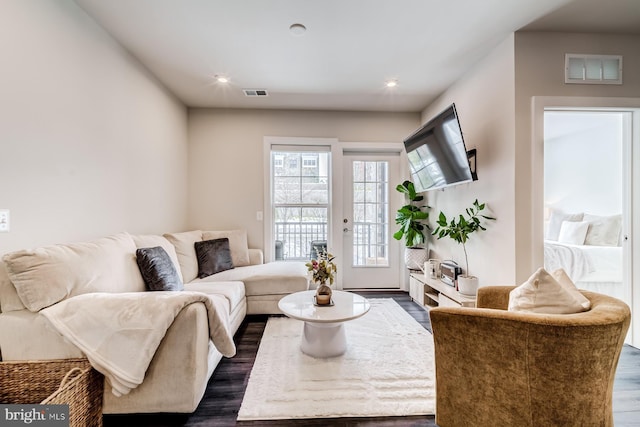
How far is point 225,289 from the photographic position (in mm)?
2320

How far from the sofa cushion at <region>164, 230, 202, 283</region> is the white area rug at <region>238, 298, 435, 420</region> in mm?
1010

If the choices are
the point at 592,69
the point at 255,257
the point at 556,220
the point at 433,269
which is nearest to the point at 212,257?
the point at 255,257

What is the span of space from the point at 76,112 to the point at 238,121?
2027mm

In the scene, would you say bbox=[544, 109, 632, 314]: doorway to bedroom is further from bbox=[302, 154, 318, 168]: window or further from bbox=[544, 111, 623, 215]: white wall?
bbox=[302, 154, 318, 168]: window

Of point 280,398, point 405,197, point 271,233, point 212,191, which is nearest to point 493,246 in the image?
point 405,197

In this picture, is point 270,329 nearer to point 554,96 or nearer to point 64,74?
point 64,74

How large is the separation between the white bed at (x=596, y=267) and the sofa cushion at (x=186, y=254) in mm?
4333

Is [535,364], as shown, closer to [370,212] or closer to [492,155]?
[492,155]

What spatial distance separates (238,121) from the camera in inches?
145

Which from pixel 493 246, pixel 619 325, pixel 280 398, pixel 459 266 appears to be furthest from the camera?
pixel 459 266

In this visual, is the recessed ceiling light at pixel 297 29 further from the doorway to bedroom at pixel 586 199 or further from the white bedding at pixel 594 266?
the white bedding at pixel 594 266

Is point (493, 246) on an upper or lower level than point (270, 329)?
upper

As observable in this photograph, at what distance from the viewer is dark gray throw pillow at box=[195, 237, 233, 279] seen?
2.91 metres

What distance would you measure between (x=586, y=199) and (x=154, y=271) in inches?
232
